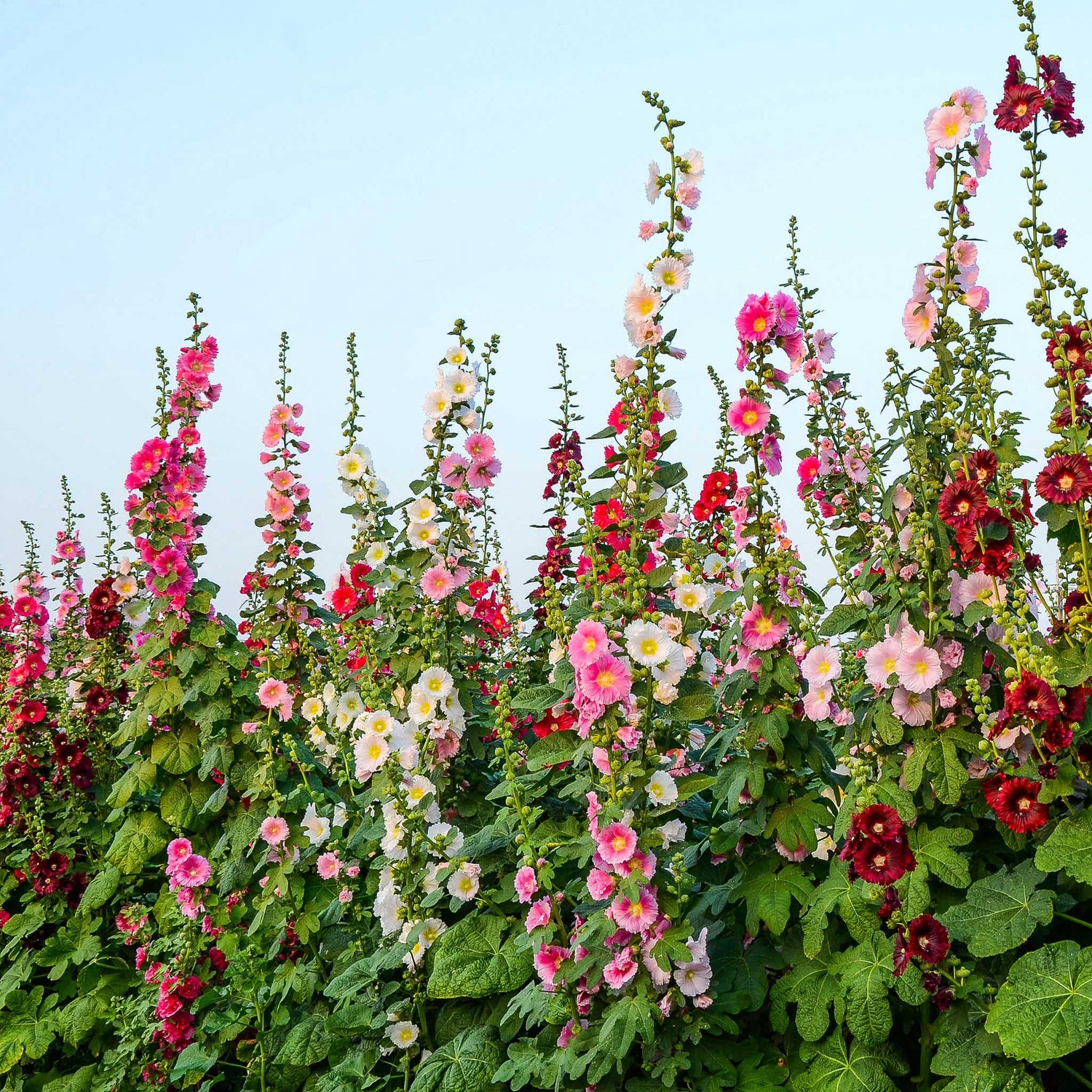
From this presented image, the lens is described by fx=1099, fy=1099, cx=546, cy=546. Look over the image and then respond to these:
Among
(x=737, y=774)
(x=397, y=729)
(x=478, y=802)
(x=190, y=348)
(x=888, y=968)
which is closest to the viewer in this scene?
(x=888, y=968)

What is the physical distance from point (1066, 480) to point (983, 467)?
0.60ft

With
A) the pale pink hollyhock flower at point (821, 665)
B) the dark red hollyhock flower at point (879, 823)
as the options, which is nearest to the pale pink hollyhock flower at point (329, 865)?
the pale pink hollyhock flower at point (821, 665)

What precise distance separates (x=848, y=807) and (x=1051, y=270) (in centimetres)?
139

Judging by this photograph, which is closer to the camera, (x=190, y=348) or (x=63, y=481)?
(x=190, y=348)

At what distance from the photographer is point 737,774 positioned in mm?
2863

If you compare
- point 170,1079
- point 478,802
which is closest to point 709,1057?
point 478,802

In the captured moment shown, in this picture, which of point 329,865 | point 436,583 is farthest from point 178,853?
point 436,583

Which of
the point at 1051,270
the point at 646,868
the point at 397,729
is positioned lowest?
the point at 646,868

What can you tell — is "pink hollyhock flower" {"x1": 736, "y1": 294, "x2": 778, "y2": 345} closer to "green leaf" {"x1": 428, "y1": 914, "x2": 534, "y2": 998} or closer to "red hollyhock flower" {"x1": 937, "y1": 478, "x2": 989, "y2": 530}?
"red hollyhock flower" {"x1": 937, "y1": 478, "x2": 989, "y2": 530}

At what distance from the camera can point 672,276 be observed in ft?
9.83

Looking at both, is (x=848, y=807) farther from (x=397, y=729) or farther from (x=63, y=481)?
(x=63, y=481)

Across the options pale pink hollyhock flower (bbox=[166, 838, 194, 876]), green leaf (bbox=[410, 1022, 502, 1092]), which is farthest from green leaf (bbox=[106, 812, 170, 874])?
green leaf (bbox=[410, 1022, 502, 1092])

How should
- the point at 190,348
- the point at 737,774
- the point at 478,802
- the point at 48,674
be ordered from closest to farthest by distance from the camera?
the point at 737,774
the point at 478,802
the point at 190,348
the point at 48,674

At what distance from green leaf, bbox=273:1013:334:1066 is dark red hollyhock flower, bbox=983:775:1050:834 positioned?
2185 millimetres
